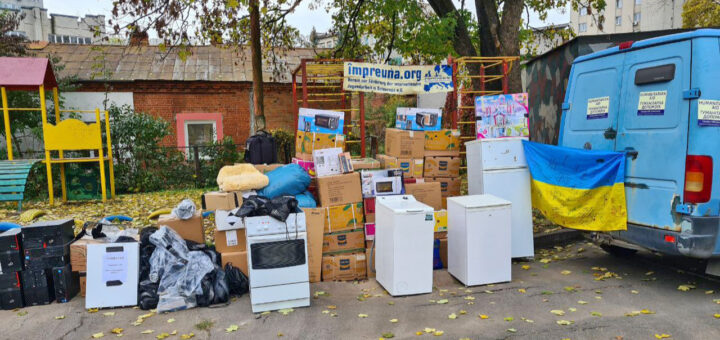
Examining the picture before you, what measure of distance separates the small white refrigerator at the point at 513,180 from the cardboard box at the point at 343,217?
165 centimetres

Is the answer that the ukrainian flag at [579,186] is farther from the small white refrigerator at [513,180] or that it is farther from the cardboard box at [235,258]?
the cardboard box at [235,258]

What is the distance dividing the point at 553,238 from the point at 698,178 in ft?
9.04

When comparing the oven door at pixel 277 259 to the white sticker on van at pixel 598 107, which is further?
the white sticker on van at pixel 598 107

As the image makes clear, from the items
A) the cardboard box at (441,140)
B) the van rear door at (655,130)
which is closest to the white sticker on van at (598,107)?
the van rear door at (655,130)

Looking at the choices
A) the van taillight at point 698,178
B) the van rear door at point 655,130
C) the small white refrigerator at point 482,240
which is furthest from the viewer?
the small white refrigerator at point 482,240

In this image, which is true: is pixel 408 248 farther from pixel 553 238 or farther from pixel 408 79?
pixel 408 79

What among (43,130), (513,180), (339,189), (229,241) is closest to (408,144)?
(339,189)

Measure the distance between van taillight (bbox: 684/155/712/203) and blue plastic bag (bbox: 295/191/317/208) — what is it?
398cm

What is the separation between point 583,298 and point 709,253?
1.20 m

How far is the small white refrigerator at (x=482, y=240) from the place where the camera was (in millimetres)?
5152

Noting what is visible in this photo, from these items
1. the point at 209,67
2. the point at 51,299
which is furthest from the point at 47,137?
the point at 209,67

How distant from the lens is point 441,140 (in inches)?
276

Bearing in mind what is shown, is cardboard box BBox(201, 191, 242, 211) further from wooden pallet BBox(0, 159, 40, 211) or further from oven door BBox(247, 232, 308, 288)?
wooden pallet BBox(0, 159, 40, 211)

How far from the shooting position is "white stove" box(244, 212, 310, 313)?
4.65m
